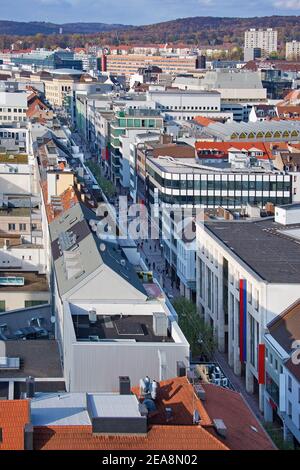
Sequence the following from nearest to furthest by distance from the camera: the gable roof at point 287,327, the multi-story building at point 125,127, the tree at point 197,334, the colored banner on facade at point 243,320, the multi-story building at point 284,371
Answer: the multi-story building at point 284,371 < the gable roof at point 287,327 < the colored banner on facade at point 243,320 < the tree at point 197,334 < the multi-story building at point 125,127

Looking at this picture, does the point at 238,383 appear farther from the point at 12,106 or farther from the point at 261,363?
the point at 12,106

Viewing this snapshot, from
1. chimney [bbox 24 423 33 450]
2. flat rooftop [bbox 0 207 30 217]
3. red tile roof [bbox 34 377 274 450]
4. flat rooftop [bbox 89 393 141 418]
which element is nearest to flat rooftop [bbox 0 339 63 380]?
red tile roof [bbox 34 377 274 450]

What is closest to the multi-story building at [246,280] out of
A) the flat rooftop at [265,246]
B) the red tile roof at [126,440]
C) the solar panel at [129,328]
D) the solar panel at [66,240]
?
the flat rooftop at [265,246]

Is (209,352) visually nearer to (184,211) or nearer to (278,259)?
(278,259)

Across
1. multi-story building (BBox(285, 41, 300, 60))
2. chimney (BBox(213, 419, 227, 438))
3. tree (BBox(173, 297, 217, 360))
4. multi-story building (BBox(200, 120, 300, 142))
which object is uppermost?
chimney (BBox(213, 419, 227, 438))

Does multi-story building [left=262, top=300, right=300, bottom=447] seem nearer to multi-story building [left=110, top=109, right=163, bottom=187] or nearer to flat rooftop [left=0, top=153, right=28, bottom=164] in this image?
flat rooftop [left=0, top=153, right=28, bottom=164]

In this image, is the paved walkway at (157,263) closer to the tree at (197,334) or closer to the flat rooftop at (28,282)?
the flat rooftop at (28,282)

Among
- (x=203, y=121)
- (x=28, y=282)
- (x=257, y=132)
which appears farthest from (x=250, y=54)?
(x=28, y=282)
